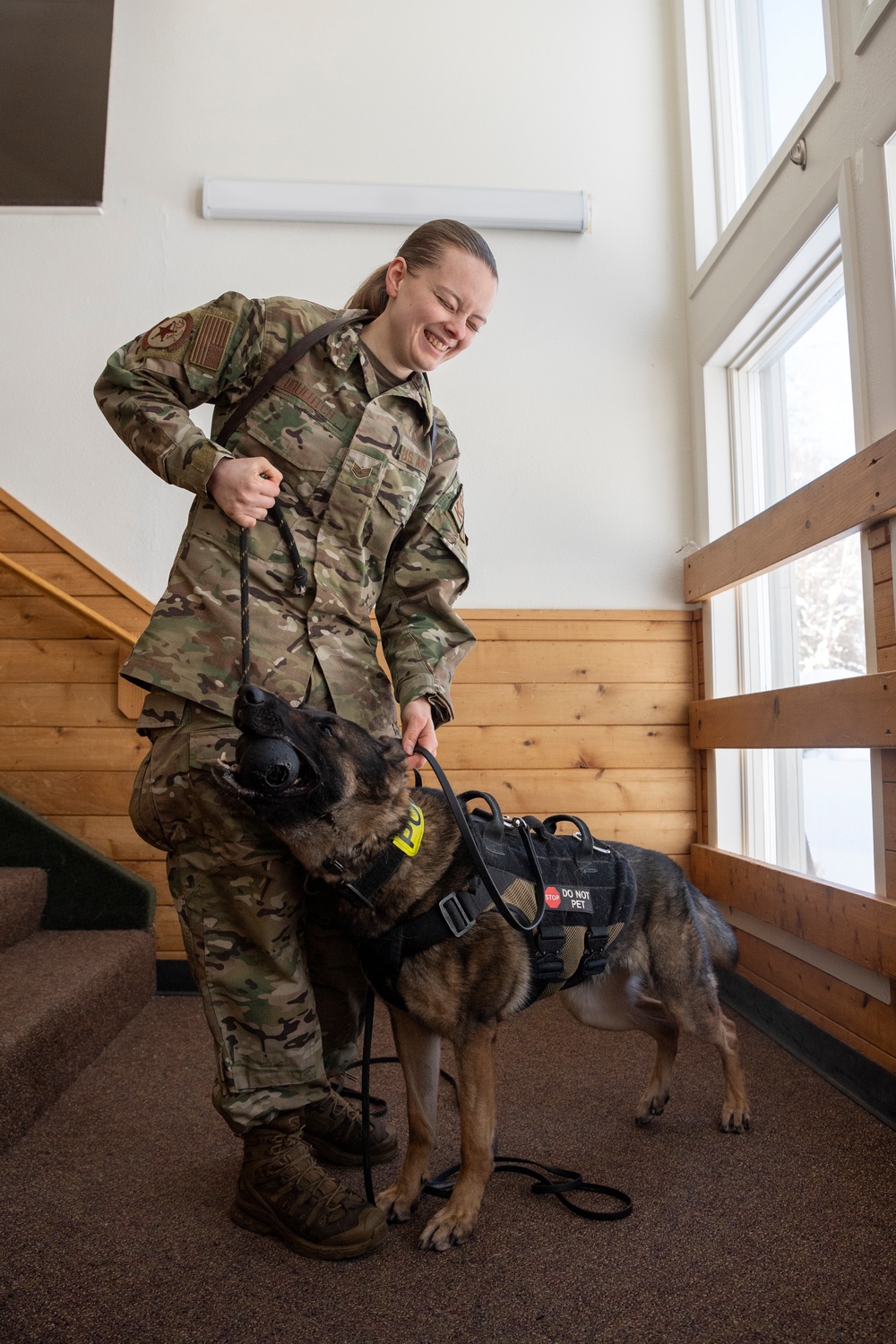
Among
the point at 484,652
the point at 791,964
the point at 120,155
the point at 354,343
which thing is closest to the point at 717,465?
the point at 484,652

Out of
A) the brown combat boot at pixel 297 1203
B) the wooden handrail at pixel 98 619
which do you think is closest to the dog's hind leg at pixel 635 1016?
the brown combat boot at pixel 297 1203

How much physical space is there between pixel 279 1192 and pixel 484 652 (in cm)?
206

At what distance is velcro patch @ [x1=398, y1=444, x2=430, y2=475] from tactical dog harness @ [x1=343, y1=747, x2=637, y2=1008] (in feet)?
1.82

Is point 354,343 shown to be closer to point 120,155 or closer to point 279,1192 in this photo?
point 279,1192

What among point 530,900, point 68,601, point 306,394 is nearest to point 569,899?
point 530,900

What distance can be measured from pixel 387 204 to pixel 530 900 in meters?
2.81

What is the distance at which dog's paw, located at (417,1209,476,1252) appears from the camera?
146 centimetres

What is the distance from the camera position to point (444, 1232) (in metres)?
1.47

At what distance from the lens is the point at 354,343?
5.25 feet

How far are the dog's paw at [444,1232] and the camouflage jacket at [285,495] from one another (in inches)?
33.7

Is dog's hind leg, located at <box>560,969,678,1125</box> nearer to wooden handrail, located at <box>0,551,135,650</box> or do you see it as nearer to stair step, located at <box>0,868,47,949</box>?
stair step, located at <box>0,868,47,949</box>

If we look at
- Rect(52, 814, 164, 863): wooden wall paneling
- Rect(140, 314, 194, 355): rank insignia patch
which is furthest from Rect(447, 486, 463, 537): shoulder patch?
Rect(52, 814, 164, 863): wooden wall paneling

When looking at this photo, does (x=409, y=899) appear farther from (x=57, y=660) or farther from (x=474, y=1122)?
(x=57, y=660)

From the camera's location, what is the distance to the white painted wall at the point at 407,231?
10.7 ft
